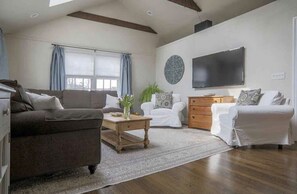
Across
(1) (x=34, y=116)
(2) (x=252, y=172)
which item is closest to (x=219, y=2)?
(2) (x=252, y=172)

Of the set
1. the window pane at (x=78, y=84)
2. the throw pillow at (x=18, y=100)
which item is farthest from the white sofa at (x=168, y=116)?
the throw pillow at (x=18, y=100)

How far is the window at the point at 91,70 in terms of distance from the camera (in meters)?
5.02

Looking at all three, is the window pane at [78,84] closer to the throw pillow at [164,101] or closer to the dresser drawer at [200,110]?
the throw pillow at [164,101]

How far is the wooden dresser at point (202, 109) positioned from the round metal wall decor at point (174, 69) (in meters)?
1.14

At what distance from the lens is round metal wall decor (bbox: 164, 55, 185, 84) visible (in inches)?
212

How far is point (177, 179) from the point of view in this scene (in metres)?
1.79

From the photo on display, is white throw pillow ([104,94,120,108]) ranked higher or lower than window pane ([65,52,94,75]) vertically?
lower

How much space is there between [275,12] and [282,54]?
79cm

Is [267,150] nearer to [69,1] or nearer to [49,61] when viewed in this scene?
[69,1]

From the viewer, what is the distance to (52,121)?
159cm

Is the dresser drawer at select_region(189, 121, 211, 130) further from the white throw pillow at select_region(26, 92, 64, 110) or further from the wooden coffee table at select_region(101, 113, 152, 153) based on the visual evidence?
the white throw pillow at select_region(26, 92, 64, 110)

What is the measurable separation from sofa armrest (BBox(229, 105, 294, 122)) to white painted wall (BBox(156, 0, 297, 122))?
Answer: 2.33ft

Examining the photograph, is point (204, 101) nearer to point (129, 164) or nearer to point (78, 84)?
point (129, 164)

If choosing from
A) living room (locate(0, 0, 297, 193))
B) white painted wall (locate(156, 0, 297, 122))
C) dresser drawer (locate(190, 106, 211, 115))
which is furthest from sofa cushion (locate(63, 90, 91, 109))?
white painted wall (locate(156, 0, 297, 122))
